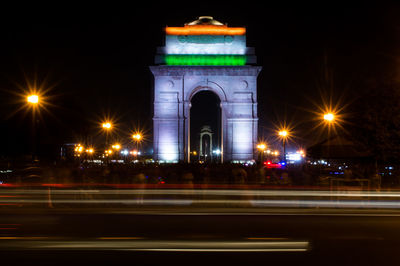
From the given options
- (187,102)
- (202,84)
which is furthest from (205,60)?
(187,102)

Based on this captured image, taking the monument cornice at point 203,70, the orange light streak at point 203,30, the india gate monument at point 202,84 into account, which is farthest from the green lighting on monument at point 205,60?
the orange light streak at point 203,30

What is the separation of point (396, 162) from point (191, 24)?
29.4 m

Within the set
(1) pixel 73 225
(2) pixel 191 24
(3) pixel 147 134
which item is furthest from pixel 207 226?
(3) pixel 147 134

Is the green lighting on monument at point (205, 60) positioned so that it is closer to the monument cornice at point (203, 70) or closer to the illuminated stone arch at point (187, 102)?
the monument cornice at point (203, 70)

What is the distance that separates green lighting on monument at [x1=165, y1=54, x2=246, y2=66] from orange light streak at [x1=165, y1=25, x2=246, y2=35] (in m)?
2.33

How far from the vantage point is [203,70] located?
150ft

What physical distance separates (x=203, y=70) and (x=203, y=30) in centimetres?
410

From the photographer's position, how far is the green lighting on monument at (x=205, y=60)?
4600 cm

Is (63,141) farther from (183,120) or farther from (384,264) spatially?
(384,264)

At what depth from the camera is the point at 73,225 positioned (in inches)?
410

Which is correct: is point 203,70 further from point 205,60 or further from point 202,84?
point 202,84

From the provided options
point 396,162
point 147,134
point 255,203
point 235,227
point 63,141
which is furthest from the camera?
point 147,134

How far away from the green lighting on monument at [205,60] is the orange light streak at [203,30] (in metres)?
2.33

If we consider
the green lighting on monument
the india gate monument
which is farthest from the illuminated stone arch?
the green lighting on monument
